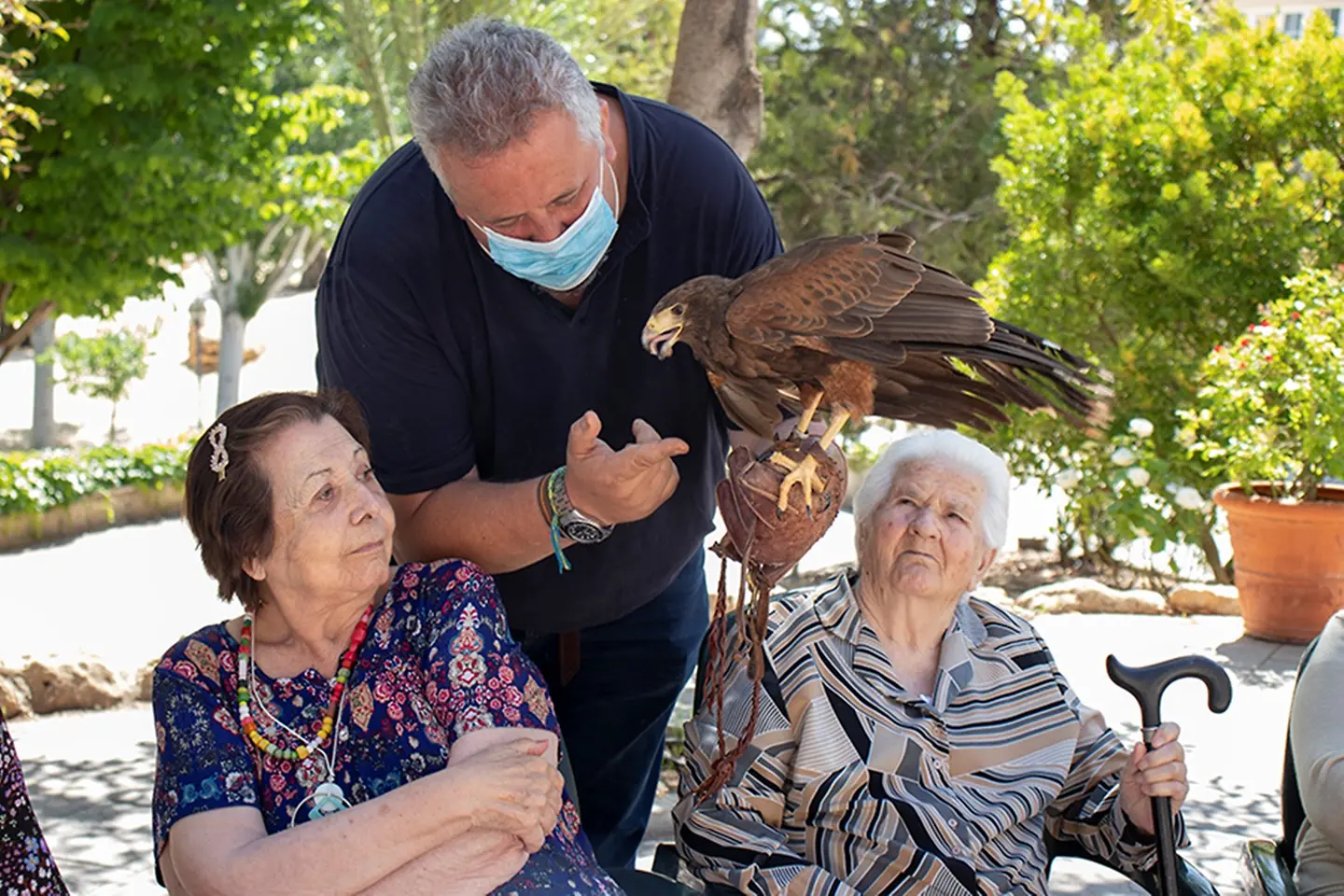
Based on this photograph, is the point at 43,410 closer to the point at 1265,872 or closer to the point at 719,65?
the point at 719,65

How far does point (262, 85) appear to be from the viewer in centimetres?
761

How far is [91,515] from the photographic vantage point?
36.0 feet

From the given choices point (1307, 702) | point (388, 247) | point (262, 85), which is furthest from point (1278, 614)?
point (262, 85)

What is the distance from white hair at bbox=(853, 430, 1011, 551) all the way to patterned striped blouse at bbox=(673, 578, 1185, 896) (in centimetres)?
20

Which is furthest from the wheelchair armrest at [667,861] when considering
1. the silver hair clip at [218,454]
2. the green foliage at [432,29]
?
the green foliage at [432,29]

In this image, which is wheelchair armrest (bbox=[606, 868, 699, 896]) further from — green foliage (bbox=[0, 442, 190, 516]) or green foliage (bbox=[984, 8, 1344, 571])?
green foliage (bbox=[0, 442, 190, 516])

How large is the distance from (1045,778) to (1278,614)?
391 cm

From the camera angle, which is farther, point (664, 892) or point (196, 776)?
point (664, 892)

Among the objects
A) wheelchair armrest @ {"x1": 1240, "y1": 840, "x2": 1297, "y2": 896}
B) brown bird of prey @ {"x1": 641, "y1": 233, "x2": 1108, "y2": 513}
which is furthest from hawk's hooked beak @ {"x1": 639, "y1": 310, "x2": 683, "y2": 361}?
wheelchair armrest @ {"x1": 1240, "y1": 840, "x2": 1297, "y2": 896}

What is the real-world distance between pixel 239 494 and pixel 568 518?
53 cm

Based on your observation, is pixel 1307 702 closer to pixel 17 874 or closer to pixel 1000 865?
pixel 1000 865

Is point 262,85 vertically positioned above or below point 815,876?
above

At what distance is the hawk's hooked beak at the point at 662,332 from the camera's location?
2.13 metres

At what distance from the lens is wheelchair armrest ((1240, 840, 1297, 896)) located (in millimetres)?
2188
